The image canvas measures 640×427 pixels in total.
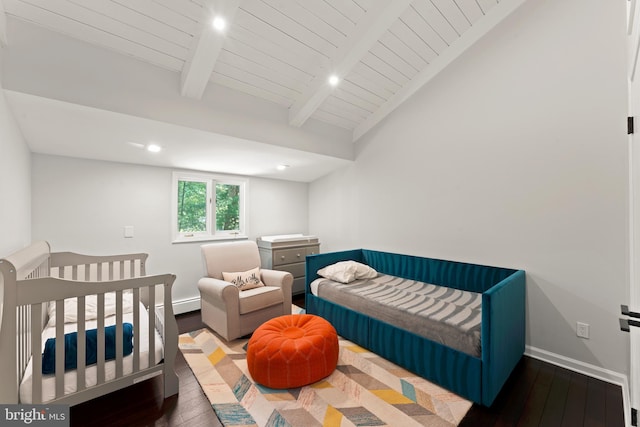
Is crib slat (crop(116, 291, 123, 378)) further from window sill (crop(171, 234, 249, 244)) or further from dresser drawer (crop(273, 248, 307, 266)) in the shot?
dresser drawer (crop(273, 248, 307, 266))

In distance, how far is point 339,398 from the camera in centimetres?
179

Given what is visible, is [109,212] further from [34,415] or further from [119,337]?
[34,415]

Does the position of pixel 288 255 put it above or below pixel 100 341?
above

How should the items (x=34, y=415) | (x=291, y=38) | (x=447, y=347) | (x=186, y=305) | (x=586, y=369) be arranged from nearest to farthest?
(x=34, y=415)
(x=447, y=347)
(x=586, y=369)
(x=291, y=38)
(x=186, y=305)

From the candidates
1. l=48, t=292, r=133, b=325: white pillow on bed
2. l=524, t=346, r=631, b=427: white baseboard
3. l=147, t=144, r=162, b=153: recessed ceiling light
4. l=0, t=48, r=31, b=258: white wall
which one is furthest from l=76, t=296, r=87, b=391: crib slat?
l=524, t=346, r=631, b=427: white baseboard

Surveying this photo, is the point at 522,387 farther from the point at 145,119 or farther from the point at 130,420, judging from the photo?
the point at 145,119

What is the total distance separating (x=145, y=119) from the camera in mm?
2098

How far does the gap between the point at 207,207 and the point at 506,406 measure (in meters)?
3.73

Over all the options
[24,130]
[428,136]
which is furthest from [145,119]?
[428,136]

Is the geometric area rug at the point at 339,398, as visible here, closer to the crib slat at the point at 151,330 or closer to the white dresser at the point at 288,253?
the crib slat at the point at 151,330

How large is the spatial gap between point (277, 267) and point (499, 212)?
2.79 m

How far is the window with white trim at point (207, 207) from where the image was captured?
11.4 feet

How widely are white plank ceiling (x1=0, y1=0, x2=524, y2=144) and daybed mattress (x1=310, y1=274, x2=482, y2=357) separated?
77.1 inches

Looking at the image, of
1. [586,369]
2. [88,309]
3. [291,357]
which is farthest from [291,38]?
[586,369]
